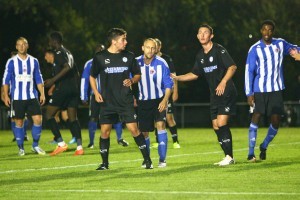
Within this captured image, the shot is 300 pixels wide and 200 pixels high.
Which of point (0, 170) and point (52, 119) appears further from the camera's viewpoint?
point (52, 119)

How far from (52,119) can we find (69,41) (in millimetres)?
29638

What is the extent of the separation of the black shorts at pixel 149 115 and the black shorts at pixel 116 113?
901mm

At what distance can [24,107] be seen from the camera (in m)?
18.4

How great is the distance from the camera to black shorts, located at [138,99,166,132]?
48.8 ft

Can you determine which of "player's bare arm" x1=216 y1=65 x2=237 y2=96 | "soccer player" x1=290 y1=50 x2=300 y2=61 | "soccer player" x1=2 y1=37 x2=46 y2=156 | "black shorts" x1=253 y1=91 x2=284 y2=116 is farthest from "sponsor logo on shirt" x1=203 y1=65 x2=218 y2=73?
"soccer player" x1=2 y1=37 x2=46 y2=156

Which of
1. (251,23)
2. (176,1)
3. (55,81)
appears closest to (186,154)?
(55,81)

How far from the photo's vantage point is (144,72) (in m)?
15.2

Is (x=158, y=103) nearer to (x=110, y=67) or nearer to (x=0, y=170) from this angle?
(x=110, y=67)

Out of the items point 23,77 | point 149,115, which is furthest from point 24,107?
point 149,115

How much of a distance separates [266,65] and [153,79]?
5.94 feet

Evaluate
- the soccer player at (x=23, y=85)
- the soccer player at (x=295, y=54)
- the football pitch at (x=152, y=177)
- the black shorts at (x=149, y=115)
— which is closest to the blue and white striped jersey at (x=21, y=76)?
the soccer player at (x=23, y=85)

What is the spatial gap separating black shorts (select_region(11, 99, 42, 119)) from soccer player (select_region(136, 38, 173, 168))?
3.82 metres

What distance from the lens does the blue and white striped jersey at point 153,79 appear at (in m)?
15.0

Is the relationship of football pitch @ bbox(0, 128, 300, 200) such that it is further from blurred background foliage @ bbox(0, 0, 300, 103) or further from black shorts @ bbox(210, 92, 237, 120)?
blurred background foliage @ bbox(0, 0, 300, 103)
